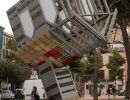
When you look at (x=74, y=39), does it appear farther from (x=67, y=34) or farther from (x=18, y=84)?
(x=18, y=84)

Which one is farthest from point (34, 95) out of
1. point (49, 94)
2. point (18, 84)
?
point (18, 84)

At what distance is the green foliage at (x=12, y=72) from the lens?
92.4m

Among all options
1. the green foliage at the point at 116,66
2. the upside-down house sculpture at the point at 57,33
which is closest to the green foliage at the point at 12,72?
the green foliage at the point at 116,66

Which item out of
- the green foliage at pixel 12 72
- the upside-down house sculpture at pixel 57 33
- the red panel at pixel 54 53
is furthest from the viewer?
the green foliage at pixel 12 72

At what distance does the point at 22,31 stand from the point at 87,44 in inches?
64.1

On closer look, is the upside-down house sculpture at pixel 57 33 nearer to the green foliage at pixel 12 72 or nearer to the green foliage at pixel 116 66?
the green foliage at pixel 12 72

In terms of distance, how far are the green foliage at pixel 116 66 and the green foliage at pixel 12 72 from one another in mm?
15461

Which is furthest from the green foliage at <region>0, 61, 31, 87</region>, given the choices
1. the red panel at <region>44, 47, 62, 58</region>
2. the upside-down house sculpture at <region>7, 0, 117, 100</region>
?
the red panel at <region>44, 47, 62, 58</region>

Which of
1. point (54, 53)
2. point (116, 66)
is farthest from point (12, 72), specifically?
point (54, 53)

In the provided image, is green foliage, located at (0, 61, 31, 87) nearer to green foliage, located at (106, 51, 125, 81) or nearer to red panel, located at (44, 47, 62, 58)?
green foliage, located at (106, 51, 125, 81)

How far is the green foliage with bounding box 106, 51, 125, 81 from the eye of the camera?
98.4 metres

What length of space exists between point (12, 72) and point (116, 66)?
741 inches

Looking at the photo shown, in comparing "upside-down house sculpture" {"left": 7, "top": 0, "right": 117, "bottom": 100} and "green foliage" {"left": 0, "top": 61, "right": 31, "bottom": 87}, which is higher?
"green foliage" {"left": 0, "top": 61, "right": 31, "bottom": 87}

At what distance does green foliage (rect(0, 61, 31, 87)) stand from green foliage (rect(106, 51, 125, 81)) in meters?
15.5
